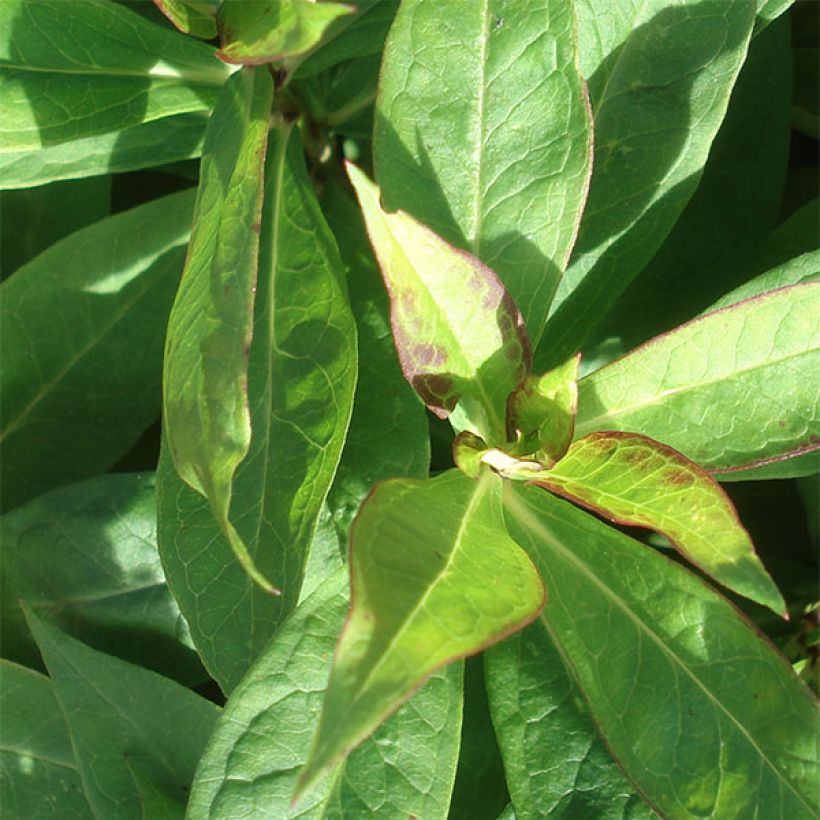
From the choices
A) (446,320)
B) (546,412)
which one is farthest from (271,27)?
(546,412)

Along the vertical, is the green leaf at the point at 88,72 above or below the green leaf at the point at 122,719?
above

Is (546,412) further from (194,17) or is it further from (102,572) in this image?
(102,572)

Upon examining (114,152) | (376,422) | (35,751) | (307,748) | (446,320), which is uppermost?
(114,152)

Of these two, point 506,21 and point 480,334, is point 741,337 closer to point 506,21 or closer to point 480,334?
point 480,334

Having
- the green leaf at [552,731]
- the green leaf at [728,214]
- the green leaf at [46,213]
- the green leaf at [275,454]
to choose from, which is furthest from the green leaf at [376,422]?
the green leaf at [46,213]

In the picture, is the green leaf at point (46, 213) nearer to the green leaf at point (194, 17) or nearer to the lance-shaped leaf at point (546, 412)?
the green leaf at point (194, 17)

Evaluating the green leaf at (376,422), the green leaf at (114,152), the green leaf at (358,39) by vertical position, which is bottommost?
the green leaf at (376,422)

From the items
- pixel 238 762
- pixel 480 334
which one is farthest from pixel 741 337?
pixel 238 762
